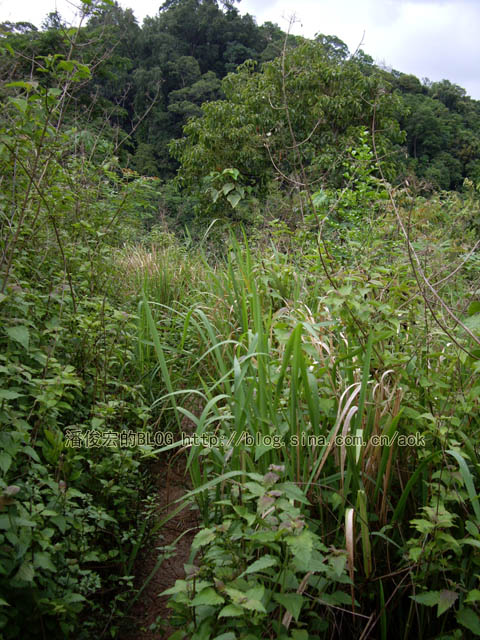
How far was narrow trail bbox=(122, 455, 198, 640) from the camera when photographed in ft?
4.68

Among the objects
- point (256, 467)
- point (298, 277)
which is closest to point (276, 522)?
point (256, 467)

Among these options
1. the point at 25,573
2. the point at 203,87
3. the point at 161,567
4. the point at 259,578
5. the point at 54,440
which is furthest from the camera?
the point at 203,87

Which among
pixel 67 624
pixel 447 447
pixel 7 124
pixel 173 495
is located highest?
pixel 7 124

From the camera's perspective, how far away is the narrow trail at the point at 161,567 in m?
1.43

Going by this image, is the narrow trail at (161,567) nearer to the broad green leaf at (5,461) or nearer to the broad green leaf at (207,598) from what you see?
the broad green leaf at (207,598)

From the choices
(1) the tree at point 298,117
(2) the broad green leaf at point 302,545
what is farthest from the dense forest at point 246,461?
(1) the tree at point 298,117

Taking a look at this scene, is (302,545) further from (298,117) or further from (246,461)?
(298,117)

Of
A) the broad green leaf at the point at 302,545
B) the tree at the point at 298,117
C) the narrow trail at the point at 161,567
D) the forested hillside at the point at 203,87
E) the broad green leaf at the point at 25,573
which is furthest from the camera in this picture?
the forested hillside at the point at 203,87

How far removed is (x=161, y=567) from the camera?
67.2 inches

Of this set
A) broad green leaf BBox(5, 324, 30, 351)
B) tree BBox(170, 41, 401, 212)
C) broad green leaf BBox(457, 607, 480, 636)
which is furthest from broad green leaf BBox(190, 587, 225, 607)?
tree BBox(170, 41, 401, 212)

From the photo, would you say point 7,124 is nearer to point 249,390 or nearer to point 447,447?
point 249,390

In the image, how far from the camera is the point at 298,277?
2732 millimetres

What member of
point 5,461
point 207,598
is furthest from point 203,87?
point 207,598

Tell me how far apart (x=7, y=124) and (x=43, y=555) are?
1807mm
